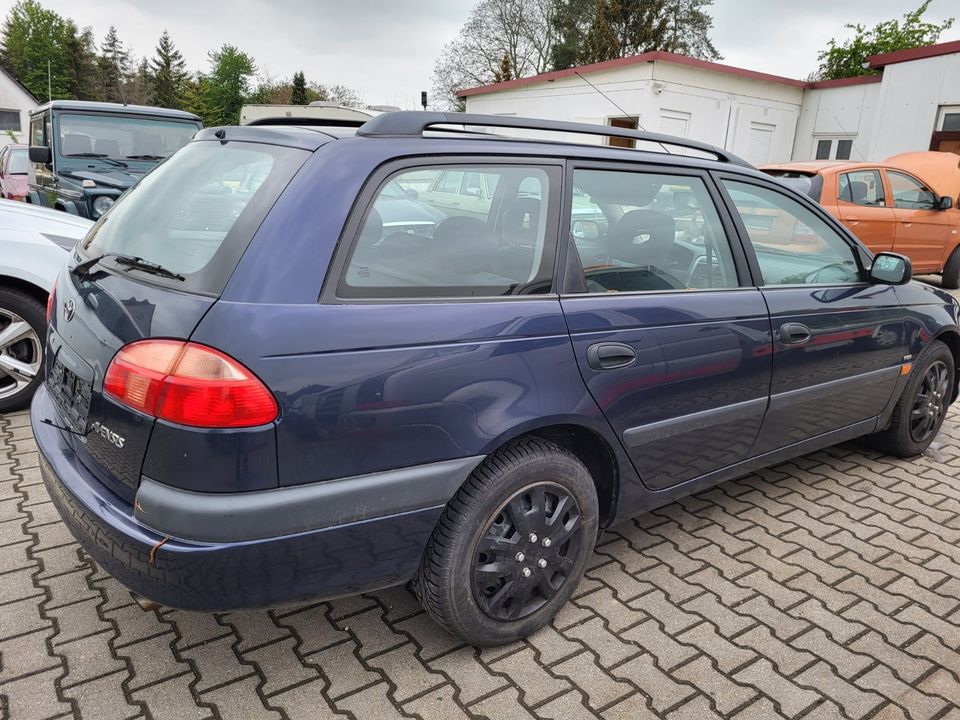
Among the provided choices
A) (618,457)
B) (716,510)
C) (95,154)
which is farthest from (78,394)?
(95,154)

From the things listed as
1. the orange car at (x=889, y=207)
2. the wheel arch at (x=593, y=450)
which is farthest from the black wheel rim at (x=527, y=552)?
the orange car at (x=889, y=207)

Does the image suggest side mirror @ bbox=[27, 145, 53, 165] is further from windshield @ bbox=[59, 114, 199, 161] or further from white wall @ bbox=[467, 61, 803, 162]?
white wall @ bbox=[467, 61, 803, 162]

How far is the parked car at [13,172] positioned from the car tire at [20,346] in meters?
9.56

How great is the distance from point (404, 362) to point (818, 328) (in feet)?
6.90

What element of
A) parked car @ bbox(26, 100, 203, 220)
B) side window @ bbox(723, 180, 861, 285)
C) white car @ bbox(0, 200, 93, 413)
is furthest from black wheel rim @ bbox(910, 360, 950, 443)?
parked car @ bbox(26, 100, 203, 220)

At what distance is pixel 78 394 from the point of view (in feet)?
6.89

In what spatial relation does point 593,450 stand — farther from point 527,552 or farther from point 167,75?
point 167,75

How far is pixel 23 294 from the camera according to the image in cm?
402

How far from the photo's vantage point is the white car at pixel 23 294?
13.1 ft

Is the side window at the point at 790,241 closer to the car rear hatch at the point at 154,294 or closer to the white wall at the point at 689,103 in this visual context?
the car rear hatch at the point at 154,294

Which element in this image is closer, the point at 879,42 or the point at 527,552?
the point at 527,552

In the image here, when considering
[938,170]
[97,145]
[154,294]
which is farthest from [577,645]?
[938,170]

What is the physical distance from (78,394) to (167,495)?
563 millimetres

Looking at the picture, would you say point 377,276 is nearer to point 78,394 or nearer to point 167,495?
point 167,495
